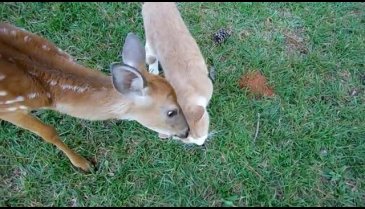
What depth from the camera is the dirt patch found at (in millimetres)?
4309

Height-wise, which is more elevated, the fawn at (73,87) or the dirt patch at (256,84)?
the fawn at (73,87)

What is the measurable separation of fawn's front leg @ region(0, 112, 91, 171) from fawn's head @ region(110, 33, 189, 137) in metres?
0.65

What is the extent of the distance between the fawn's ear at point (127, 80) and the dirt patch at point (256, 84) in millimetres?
1408

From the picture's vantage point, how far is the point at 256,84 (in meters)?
4.34

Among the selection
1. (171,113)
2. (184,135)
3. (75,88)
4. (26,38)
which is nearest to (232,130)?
(184,135)

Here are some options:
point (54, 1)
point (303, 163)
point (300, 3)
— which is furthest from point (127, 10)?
point (303, 163)

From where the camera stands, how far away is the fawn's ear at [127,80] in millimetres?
2949

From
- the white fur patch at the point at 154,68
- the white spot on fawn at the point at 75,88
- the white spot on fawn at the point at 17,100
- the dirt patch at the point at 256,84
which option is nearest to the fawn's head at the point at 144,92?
the white spot on fawn at the point at 75,88

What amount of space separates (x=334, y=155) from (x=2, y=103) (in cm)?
254

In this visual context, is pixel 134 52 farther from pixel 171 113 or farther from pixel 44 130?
pixel 44 130

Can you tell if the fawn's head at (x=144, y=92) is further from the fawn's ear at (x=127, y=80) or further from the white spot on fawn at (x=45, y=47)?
the white spot on fawn at (x=45, y=47)

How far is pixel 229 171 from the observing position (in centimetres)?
396

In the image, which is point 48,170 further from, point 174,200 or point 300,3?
point 300,3

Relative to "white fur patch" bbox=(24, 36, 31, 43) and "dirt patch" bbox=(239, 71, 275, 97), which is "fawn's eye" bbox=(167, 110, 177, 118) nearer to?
"white fur patch" bbox=(24, 36, 31, 43)
